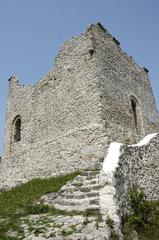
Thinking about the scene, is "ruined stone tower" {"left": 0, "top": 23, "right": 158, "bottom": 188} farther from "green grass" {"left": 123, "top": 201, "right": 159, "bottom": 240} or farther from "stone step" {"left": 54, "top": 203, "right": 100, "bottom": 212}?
"green grass" {"left": 123, "top": 201, "right": 159, "bottom": 240}

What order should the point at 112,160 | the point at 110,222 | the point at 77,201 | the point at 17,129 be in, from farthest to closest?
1. the point at 17,129
2. the point at 112,160
3. the point at 77,201
4. the point at 110,222

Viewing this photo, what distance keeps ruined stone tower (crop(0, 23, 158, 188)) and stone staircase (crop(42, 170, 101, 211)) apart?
9.70 ft

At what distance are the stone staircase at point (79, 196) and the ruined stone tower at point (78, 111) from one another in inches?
116

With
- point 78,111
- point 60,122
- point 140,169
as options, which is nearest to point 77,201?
point 140,169

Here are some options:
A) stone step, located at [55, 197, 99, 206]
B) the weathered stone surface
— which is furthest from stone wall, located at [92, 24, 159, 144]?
stone step, located at [55, 197, 99, 206]

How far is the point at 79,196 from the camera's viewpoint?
910 centimetres

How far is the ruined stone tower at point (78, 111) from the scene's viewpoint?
46.0ft

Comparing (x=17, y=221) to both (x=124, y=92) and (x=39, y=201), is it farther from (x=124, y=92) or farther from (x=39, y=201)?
(x=124, y=92)

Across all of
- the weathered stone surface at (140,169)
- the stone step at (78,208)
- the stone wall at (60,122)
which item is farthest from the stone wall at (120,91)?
the stone step at (78,208)

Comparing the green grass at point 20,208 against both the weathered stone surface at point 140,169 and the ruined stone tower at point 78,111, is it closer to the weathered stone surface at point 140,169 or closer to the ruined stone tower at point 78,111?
the ruined stone tower at point 78,111

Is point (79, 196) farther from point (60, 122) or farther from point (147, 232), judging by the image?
point (60, 122)

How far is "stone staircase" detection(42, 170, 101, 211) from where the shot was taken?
28.1 ft

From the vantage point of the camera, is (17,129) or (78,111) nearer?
(78,111)

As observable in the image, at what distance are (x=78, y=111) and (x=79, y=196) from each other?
6.47m
